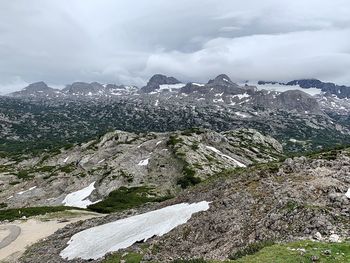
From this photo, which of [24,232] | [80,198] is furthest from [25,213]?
[80,198]

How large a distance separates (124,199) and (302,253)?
92.7 m

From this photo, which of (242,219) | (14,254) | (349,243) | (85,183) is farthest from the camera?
(85,183)

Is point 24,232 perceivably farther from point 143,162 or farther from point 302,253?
point 143,162

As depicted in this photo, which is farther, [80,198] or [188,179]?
[188,179]

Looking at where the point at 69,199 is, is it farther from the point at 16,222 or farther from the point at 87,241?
the point at 87,241

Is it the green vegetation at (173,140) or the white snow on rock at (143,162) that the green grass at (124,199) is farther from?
the green vegetation at (173,140)

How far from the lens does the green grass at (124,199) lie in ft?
346

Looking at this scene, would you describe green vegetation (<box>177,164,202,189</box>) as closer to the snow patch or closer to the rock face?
the snow patch

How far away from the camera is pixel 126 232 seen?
4931 cm

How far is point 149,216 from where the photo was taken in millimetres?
52469

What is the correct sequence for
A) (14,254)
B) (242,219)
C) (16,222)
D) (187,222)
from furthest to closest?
(16,222) → (14,254) → (187,222) → (242,219)

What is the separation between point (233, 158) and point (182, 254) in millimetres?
148669

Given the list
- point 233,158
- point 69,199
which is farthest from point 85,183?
point 233,158

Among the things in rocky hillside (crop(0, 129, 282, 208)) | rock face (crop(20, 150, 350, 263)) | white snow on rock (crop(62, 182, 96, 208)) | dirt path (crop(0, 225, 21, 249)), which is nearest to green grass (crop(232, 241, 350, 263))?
rock face (crop(20, 150, 350, 263))
